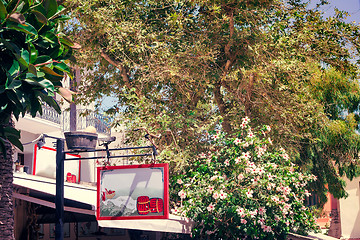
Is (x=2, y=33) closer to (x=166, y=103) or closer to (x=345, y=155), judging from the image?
(x=166, y=103)

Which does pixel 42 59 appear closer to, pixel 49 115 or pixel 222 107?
pixel 222 107

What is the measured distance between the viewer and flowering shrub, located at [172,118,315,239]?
12.5 m

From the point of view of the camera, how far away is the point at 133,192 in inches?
355

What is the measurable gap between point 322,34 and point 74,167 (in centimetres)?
936

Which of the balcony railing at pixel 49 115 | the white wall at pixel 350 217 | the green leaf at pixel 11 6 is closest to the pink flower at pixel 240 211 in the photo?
the green leaf at pixel 11 6

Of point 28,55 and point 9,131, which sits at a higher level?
point 28,55

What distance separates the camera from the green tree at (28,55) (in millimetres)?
6254

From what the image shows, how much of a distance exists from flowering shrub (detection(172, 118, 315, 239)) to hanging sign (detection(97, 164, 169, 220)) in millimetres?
3640

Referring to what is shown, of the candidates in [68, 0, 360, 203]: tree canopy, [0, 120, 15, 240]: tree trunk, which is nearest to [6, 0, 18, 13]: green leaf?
[0, 120, 15, 240]: tree trunk

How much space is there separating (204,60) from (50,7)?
7.43 metres

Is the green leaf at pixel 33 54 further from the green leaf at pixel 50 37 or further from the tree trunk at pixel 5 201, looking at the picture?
the tree trunk at pixel 5 201

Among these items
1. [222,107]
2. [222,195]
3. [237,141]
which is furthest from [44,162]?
[222,107]

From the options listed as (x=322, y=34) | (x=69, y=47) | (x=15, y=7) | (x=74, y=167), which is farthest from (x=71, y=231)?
(x=15, y=7)

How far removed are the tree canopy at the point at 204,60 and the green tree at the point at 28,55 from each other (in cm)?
604
